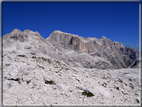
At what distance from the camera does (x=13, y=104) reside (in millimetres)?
10102

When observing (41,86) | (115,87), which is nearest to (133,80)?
(115,87)

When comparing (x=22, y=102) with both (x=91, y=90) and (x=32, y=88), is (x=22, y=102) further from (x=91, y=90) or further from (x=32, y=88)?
(x=91, y=90)

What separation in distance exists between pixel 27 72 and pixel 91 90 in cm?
1239

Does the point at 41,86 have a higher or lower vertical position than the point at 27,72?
lower

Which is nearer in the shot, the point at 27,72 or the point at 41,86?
the point at 41,86

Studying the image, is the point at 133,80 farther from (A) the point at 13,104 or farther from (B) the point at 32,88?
(A) the point at 13,104

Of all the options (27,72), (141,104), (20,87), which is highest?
(27,72)

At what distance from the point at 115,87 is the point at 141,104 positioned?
5.31 meters

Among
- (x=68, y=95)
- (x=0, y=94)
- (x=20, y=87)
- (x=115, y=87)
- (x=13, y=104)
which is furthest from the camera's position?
(x=115, y=87)

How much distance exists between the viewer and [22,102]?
1080 centimetres

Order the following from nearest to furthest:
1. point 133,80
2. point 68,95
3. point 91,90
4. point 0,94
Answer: point 0,94 → point 68,95 → point 91,90 → point 133,80

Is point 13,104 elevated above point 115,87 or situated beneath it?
elevated above

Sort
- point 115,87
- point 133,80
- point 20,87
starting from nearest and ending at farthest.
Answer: point 20,87, point 115,87, point 133,80

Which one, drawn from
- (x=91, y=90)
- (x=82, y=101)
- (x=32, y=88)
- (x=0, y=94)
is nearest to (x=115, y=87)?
(x=91, y=90)
